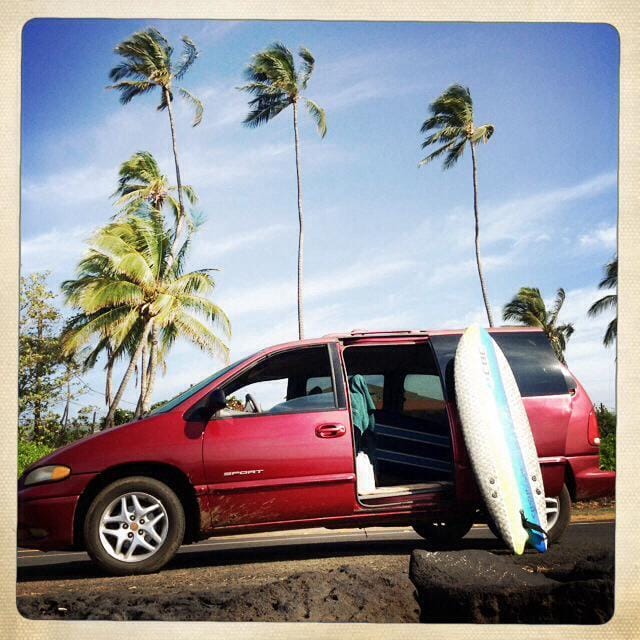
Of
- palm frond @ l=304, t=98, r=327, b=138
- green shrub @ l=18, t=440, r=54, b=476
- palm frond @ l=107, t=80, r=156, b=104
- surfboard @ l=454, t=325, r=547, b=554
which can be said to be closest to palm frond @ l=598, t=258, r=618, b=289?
surfboard @ l=454, t=325, r=547, b=554

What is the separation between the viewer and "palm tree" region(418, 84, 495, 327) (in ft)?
15.6

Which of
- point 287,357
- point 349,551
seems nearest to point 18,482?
point 287,357

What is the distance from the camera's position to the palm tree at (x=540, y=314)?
427 cm

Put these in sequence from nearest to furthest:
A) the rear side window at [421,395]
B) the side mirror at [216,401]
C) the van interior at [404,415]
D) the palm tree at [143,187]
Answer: the side mirror at [216,401], the palm tree at [143,187], the van interior at [404,415], the rear side window at [421,395]

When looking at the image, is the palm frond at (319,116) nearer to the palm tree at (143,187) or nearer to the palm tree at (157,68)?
the palm tree at (157,68)

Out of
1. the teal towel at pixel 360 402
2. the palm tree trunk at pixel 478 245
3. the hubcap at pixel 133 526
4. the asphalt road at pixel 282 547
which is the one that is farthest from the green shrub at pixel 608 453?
the hubcap at pixel 133 526

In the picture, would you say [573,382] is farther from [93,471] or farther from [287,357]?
[93,471]

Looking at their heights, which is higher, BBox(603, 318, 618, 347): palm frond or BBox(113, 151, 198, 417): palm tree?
BBox(113, 151, 198, 417): palm tree

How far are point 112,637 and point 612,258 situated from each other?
3.35 meters

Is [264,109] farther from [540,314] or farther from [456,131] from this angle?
[540,314]

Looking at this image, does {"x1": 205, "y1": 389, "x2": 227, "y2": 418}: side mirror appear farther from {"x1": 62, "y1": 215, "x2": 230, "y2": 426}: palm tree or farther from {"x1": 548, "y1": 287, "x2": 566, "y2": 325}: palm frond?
{"x1": 548, "y1": 287, "x2": 566, "y2": 325}: palm frond

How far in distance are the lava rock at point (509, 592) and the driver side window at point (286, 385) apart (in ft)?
3.73

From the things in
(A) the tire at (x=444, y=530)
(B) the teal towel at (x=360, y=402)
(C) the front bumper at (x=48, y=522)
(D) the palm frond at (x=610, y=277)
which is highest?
(D) the palm frond at (x=610, y=277)

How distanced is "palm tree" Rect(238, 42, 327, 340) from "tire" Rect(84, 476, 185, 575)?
4.08ft
